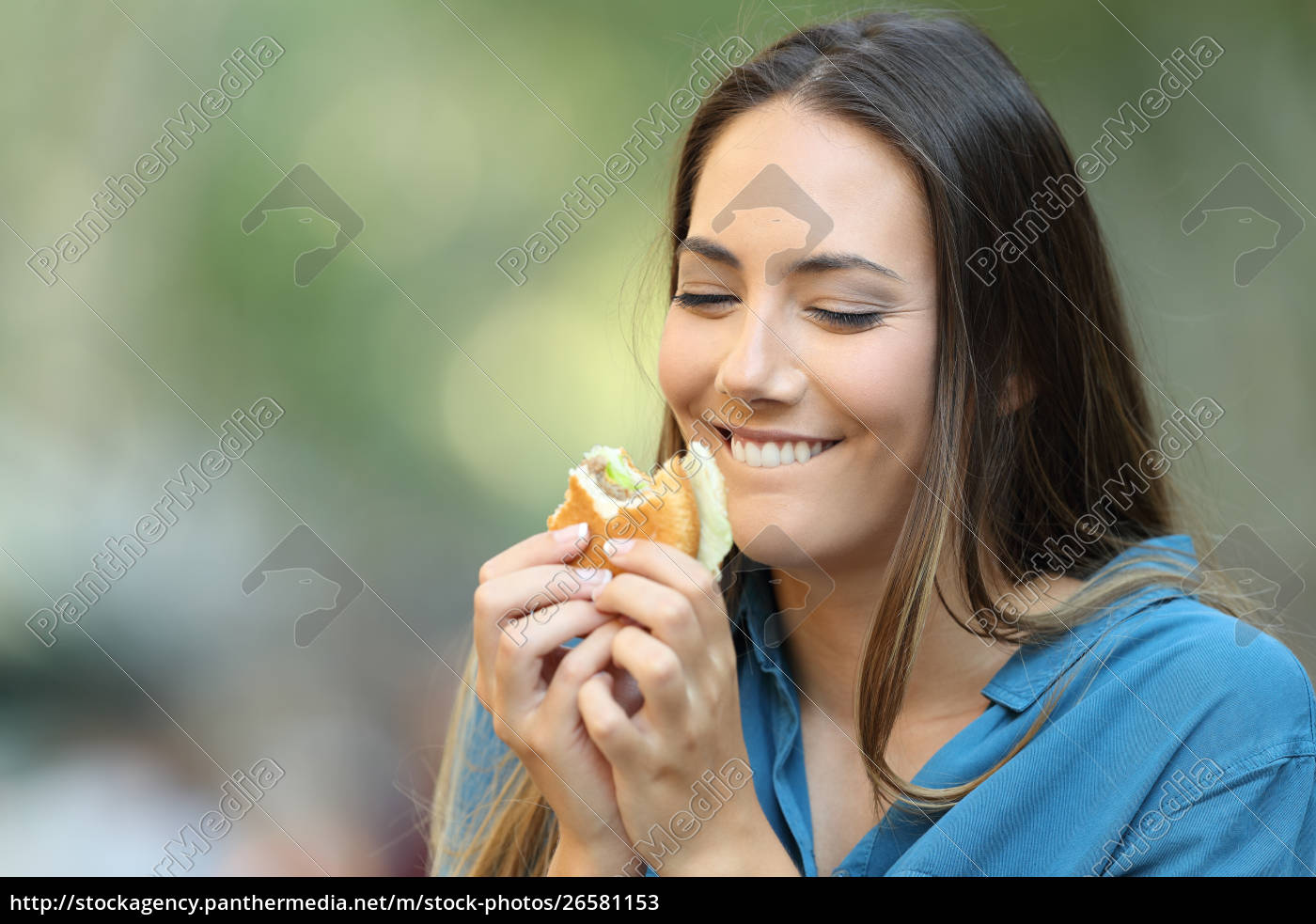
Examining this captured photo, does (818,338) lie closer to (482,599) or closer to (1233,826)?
(482,599)

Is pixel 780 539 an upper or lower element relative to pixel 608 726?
upper

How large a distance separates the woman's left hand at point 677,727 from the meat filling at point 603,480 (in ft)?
0.48

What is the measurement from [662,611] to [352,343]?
2.73 meters

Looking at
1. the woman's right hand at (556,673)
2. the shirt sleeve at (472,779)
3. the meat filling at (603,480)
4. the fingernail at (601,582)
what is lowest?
the shirt sleeve at (472,779)

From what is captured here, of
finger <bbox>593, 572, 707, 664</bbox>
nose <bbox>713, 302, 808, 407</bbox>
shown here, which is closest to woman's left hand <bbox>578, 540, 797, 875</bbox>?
finger <bbox>593, 572, 707, 664</bbox>

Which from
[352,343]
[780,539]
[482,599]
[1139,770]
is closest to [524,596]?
[482,599]

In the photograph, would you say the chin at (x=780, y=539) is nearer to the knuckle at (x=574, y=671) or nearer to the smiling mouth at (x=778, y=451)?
the smiling mouth at (x=778, y=451)

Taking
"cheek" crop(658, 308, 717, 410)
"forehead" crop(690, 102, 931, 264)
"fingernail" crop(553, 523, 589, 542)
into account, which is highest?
"forehead" crop(690, 102, 931, 264)

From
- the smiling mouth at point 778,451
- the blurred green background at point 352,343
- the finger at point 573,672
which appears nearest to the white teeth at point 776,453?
the smiling mouth at point 778,451

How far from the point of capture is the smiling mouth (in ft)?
5.17

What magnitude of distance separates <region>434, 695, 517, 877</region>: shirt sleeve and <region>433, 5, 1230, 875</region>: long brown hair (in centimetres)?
5

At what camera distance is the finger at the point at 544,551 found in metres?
1.50

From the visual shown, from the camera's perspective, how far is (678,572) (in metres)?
1.42

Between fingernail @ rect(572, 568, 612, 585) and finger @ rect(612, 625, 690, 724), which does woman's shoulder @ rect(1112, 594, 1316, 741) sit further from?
fingernail @ rect(572, 568, 612, 585)
